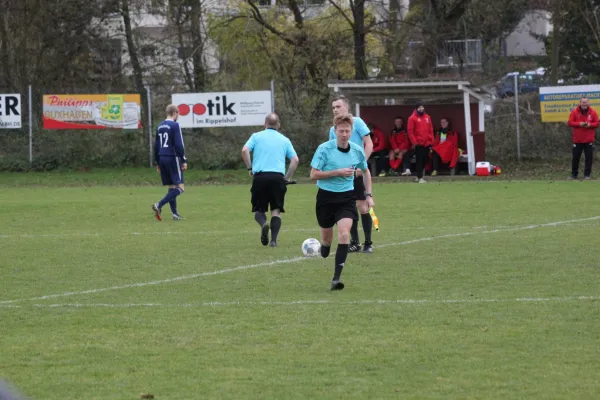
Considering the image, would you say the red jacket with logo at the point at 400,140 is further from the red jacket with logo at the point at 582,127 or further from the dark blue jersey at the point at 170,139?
the dark blue jersey at the point at 170,139

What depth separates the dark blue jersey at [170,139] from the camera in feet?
55.8

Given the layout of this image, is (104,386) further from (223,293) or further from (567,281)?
(567,281)

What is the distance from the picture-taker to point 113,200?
21922mm

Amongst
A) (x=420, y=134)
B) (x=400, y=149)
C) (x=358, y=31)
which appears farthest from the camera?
(x=358, y=31)

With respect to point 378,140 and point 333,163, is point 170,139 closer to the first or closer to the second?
point 333,163

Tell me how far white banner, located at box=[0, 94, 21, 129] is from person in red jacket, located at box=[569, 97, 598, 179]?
15.8 m

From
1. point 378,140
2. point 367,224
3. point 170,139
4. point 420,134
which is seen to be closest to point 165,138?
point 170,139

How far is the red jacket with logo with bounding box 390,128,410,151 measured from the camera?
1077 inches

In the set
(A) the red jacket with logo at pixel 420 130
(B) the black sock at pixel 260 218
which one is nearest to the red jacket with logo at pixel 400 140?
(A) the red jacket with logo at pixel 420 130

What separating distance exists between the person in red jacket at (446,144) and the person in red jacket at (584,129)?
3642mm

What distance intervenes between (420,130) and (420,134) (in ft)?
0.34

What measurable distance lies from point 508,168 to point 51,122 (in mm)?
13305

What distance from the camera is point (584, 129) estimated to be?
24.5m

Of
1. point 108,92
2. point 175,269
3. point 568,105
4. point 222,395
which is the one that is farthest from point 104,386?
point 108,92
